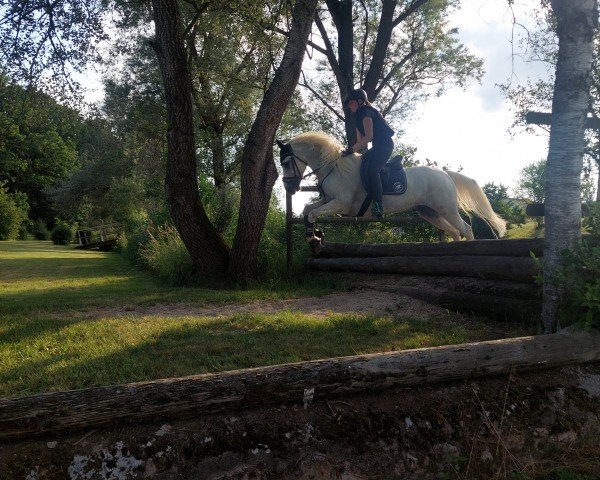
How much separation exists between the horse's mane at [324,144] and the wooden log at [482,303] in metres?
2.70

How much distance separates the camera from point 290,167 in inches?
333

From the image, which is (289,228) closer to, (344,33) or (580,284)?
(580,284)

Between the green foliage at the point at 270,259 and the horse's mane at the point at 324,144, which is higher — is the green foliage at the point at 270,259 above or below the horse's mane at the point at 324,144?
below

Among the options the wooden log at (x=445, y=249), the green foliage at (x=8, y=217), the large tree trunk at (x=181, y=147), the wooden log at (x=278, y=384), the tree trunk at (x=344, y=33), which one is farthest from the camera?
the green foliage at (x=8, y=217)

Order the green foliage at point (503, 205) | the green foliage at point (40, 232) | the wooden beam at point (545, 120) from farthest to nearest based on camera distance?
1. the green foliage at point (40, 232)
2. the green foliage at point (503, 205)
3. the wooden beam at point (545, 120)

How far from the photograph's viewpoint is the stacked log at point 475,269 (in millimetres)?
5457

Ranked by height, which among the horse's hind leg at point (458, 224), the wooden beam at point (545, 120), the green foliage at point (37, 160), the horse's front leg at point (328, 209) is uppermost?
the green foliage at point (37, 160)

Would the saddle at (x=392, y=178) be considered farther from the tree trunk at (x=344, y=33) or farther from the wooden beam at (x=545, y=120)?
the tree trunk at (x=344, y=33)

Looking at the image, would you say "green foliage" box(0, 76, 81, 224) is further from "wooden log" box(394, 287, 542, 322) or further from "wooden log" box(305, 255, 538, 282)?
"wooden log" box(394, 287, 542, 322)

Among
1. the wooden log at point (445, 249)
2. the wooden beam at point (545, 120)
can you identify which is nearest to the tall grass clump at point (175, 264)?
the wooden log at point (445, 249)

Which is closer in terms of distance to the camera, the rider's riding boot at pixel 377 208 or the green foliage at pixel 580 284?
the green foliage at pixel 580 284

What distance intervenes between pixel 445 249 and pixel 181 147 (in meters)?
5.29

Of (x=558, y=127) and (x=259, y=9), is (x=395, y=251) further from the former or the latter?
(x=259, y=9)

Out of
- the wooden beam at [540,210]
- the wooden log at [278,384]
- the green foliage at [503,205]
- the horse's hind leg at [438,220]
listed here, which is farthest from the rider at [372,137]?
the green foliage at [503,205]
